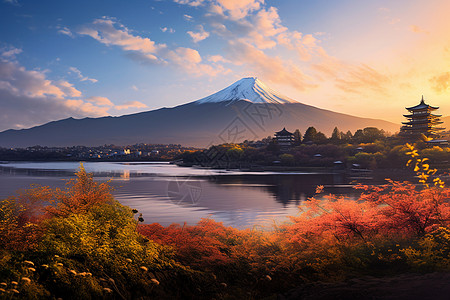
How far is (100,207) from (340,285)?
4125 mm

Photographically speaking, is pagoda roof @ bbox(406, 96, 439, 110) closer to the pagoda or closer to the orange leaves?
the pagoda

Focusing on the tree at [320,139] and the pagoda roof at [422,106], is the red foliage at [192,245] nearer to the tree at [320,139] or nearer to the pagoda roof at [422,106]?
the pagoda roof at [422,106]

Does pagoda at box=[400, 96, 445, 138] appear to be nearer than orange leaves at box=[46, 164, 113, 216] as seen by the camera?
No

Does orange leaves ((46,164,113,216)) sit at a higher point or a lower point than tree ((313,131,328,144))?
lower

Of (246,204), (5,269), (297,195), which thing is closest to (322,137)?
(297,195)

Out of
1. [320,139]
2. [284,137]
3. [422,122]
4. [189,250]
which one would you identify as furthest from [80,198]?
[284,137]

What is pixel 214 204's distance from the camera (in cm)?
1909

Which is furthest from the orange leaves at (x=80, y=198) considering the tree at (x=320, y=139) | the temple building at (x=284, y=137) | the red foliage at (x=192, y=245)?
the temple building at (x=284, y=137)

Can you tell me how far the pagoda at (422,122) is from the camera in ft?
192

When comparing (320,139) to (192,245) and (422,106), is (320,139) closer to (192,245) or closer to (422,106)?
(422,106)

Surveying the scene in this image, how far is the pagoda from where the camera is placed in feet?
192

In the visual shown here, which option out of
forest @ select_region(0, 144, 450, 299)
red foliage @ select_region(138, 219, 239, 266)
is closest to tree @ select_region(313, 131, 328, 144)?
forest @ select_region(0, 144, 450, 299)

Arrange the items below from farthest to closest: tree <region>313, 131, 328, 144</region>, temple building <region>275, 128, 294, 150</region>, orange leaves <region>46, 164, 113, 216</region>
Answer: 1. temple building <region>275, 128, 294, 150</region>
2. tree <region>313, 131, 328, 144</region>
3. orange leaves <region>46, 164, 113, 216</region>

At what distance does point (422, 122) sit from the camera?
59031 millimetres
